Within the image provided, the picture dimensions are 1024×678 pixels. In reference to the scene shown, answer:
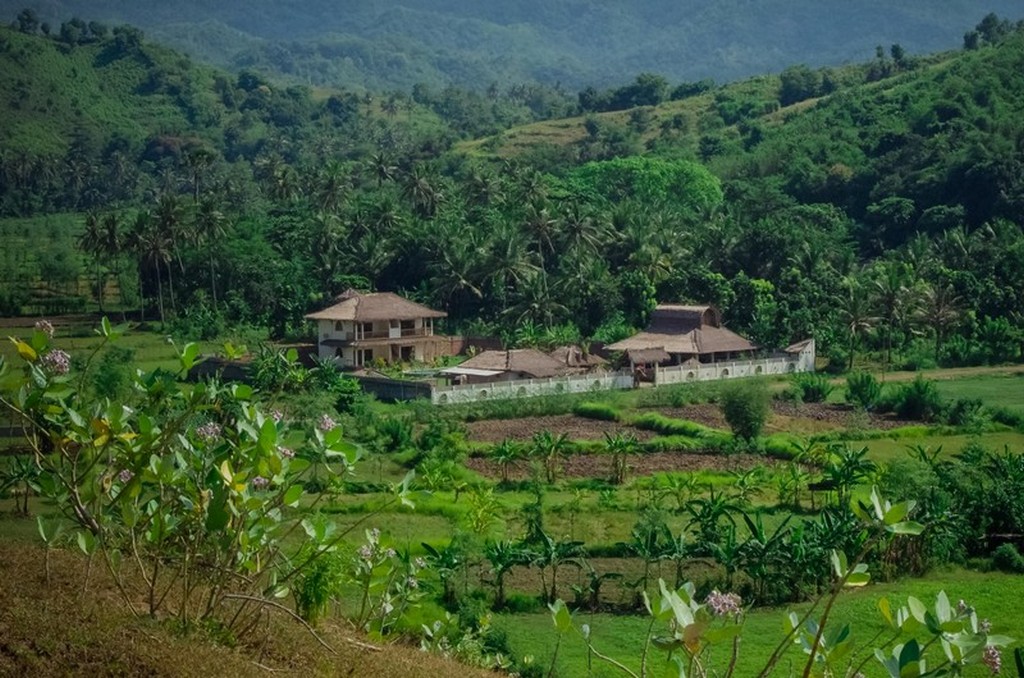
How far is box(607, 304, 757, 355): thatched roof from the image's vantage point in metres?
42.9

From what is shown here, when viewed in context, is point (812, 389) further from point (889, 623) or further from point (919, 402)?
point (889, 623)

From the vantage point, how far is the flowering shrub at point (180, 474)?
25.3 feet

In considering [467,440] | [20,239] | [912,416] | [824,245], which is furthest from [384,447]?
[20,239]

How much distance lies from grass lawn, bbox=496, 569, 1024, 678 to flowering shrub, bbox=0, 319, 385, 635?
7398 mm

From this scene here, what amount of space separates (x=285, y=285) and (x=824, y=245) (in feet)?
69.4

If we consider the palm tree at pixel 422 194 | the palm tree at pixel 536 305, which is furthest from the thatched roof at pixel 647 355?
the palm tree at pixel 422 194

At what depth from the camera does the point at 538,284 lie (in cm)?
4759

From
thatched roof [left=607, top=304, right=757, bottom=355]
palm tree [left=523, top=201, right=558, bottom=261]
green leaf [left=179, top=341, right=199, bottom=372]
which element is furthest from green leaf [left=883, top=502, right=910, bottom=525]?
palm tree [left=523, top=201, right=558, bottom=261]

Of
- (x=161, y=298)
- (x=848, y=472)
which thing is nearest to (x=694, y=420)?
(x=848, y=472)

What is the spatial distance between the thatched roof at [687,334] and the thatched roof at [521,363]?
120 inches

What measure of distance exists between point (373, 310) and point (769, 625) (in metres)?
28.1

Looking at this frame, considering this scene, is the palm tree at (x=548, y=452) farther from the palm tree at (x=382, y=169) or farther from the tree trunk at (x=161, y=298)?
the palm tree at (x=382, y=169)

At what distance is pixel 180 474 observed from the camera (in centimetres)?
808

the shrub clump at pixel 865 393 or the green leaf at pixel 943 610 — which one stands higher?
the green leaf at pixel 943 610
